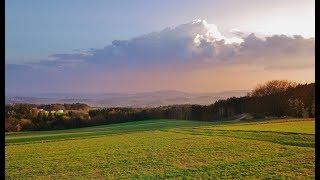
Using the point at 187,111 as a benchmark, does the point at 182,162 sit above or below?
below

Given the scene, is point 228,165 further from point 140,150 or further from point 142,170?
point 140,150

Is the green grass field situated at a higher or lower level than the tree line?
lower

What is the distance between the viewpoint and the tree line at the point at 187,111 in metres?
63.2

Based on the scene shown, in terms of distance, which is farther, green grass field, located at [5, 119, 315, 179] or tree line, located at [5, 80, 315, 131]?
tree line, located at [5, 80, 315, 131]

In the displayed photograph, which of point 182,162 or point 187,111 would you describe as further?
point 187,111

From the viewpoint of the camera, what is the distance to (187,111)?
7425 centimetres

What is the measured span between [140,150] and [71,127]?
43.7 metres

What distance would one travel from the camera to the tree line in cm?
6322

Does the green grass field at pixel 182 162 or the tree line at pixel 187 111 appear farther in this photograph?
the tree line at pixel 187 111

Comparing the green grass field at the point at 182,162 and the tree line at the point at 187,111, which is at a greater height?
the tree line at the point at 187,111
